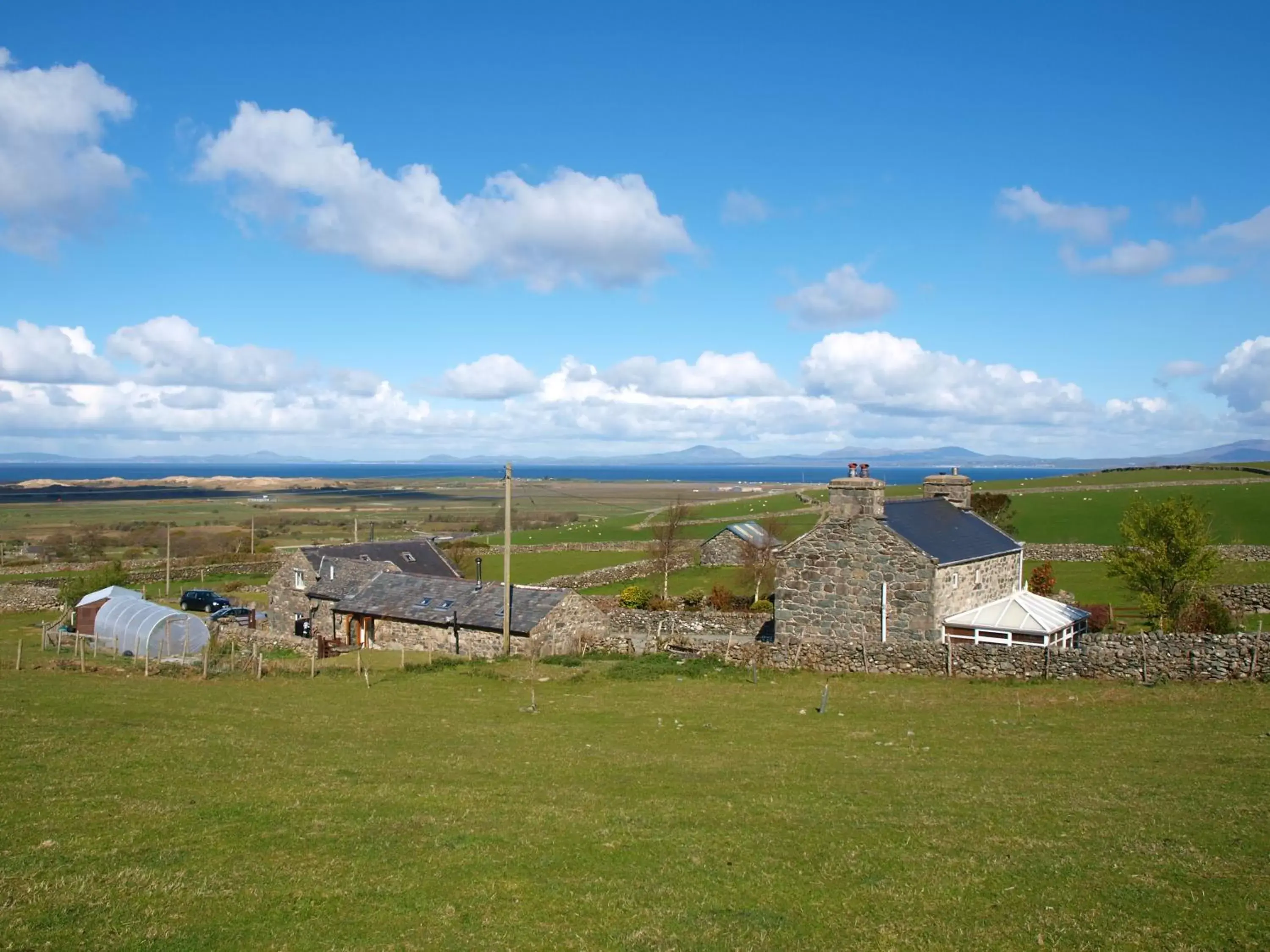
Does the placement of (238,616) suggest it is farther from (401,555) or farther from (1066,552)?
(1066,552)

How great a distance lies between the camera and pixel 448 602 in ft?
135

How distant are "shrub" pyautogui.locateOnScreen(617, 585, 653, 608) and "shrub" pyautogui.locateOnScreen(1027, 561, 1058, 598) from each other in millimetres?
19662

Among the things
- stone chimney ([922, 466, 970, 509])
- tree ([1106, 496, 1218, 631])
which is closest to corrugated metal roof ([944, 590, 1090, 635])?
tree ([1106, 496, 1218, 631])

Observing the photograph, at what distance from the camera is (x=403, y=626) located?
137 feet

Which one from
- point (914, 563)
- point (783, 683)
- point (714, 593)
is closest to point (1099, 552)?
point (714, 593)

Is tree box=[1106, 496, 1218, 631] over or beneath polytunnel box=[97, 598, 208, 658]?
over

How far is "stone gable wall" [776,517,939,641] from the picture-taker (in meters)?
32.6

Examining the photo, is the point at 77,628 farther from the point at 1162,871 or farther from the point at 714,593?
the point at 1162,871

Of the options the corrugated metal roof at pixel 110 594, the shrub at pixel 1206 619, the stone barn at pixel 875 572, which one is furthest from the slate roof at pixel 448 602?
the shrub at pixel 1206 619

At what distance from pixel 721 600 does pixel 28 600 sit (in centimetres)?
4578

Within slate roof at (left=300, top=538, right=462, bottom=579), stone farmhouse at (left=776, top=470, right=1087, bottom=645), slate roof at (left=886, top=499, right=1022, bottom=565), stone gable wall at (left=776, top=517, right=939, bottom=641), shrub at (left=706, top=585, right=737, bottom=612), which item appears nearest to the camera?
stone farmhouse at (left=776, top=470, right=1087, bottom=645)

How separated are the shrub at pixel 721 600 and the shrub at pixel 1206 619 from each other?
802 inches

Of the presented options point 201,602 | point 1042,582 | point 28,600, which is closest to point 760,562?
point 1042,582

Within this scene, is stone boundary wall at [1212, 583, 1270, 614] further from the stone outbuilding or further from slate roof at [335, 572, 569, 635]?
slate roof at [335, 572, 569, 635]
